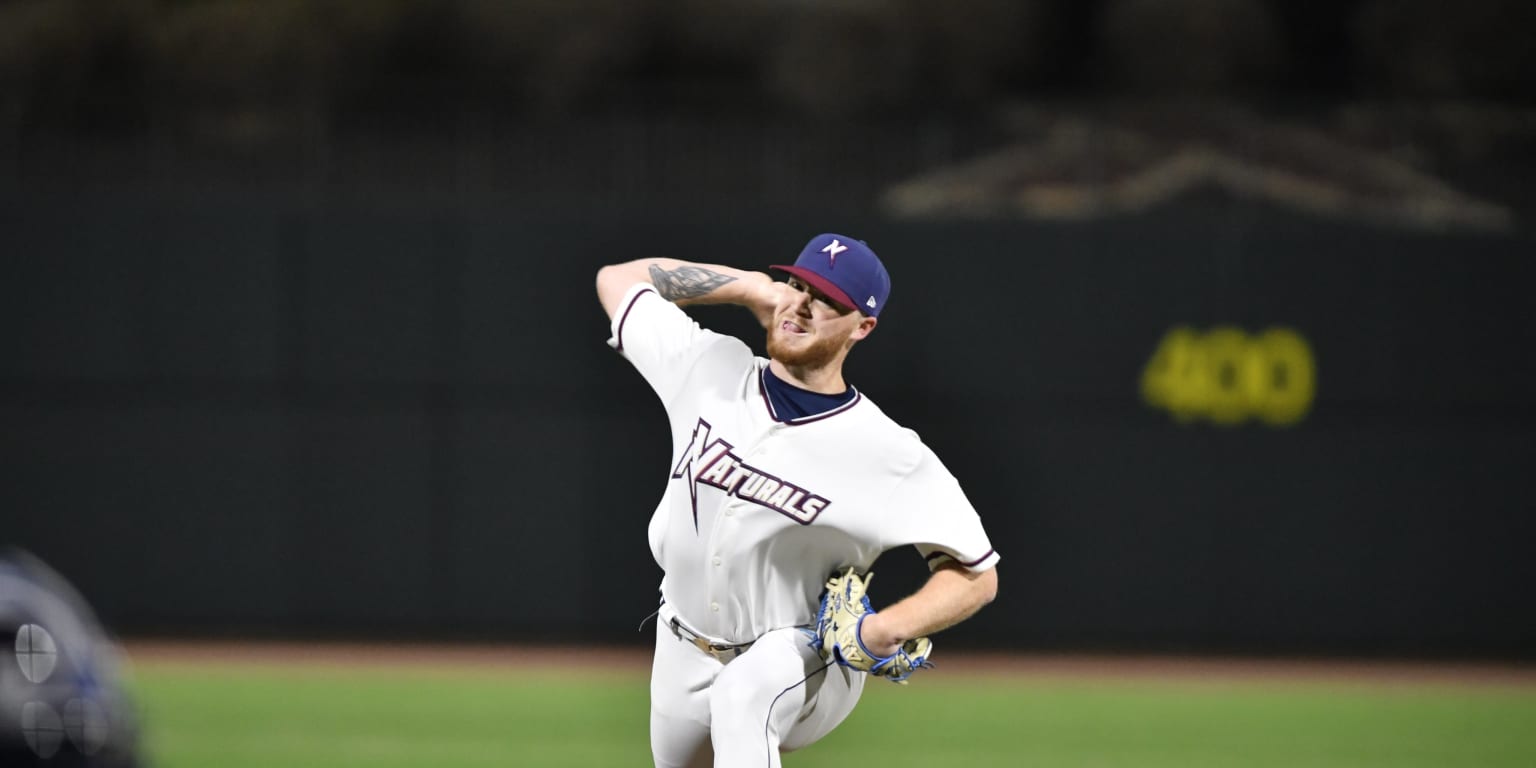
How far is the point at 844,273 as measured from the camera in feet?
16.2

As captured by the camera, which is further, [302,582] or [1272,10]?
[1272,10]

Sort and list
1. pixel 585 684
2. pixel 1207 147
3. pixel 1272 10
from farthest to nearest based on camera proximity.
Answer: pixel 1272 10 < pixel 1207 147 < pixel 585 684

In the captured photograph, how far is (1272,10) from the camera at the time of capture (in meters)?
22.4

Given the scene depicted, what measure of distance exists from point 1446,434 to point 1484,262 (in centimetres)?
124

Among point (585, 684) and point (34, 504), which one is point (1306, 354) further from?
point (34, 504)

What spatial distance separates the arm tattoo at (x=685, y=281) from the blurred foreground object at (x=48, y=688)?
3.69m

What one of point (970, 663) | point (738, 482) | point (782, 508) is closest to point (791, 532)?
point (782, 508)

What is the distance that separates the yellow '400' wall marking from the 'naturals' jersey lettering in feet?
28.7

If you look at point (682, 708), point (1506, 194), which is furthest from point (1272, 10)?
point (682, 708)

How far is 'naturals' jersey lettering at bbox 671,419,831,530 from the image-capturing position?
490 cm

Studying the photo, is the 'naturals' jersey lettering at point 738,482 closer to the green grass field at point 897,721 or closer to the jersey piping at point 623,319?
the jersey piping at point 623,319

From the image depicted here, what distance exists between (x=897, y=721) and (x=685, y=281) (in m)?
5.87

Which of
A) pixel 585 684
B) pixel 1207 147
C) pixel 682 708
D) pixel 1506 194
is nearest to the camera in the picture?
pixel 682 708

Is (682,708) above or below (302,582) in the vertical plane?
above
